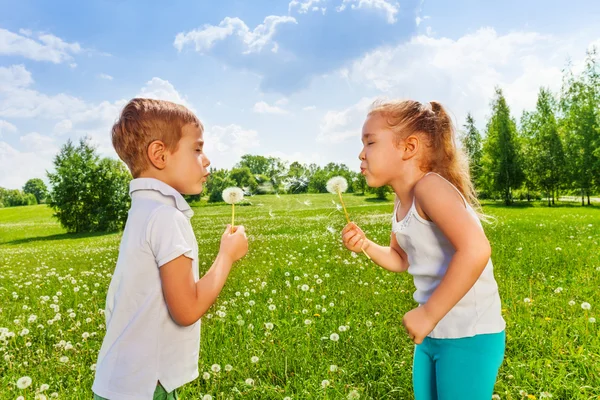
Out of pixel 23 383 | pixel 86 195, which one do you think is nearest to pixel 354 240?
pixel 23 383

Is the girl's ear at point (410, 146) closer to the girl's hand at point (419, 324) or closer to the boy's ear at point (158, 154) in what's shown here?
the girl's hand at point (419, 324)

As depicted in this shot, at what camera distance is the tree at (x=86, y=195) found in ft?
96.4

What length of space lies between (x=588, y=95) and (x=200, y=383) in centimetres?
4481

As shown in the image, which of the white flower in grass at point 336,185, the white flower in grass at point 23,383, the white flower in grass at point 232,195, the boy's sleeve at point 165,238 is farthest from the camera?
the white flower in grass at point 23,383

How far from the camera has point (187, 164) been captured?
75.4 inches

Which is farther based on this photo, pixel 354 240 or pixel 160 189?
pixel 354 240

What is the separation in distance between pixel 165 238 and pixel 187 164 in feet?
1.36

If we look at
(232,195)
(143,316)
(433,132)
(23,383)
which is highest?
(433,132)

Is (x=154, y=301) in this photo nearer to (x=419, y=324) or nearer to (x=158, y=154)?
(x=158, y=154)

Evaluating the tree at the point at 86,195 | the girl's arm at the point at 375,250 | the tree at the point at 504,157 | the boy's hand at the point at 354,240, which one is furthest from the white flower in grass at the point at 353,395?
the tree at the point at 504,157

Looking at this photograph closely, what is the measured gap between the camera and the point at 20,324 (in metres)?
4.74

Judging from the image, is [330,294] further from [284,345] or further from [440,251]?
[440,251]

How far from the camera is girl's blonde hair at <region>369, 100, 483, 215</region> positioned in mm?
2119

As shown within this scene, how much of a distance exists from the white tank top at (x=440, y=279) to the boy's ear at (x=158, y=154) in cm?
113
